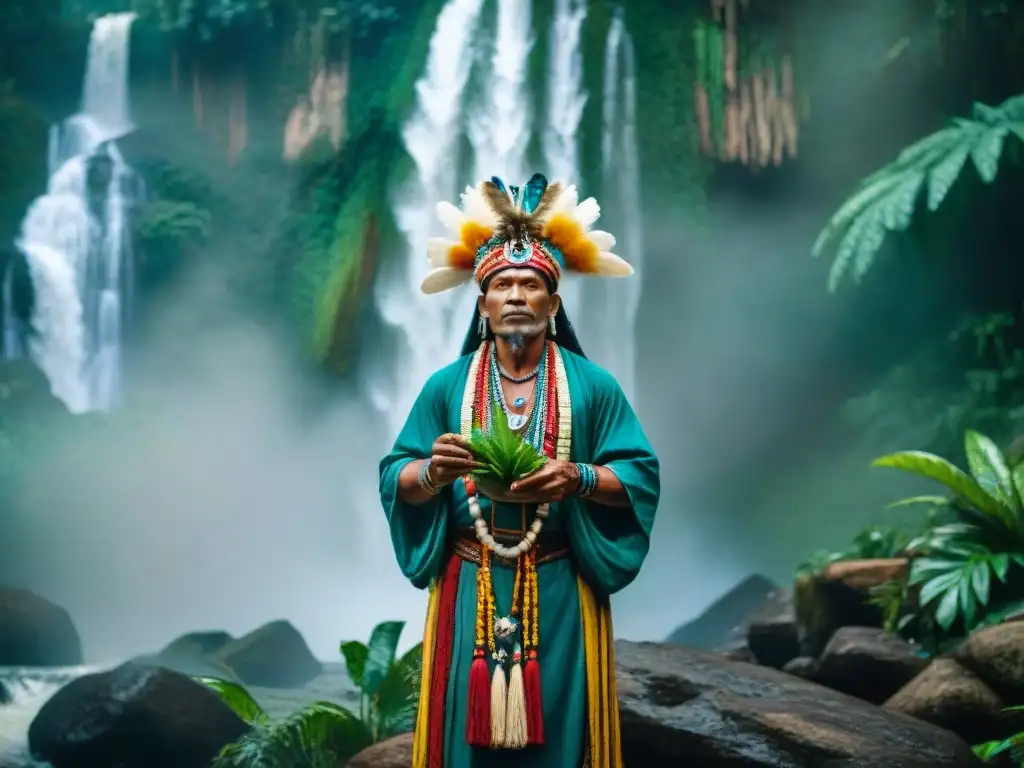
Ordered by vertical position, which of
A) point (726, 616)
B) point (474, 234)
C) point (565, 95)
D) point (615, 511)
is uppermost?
Result: point (565, 95)

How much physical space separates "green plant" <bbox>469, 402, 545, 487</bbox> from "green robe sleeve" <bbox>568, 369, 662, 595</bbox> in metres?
0.24

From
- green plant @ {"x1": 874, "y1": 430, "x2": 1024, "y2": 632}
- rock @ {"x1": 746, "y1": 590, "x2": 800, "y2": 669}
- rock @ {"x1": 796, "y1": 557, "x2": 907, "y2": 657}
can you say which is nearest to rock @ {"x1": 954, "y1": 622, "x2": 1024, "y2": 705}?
green plant @ {"x1": 874, "y1": 430, "x2": 1024, "y2": 632}

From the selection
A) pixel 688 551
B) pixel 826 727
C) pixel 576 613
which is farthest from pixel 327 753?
pixel 688 551

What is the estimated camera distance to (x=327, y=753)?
17.0ft

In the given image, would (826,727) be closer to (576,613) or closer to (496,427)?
(576,613)

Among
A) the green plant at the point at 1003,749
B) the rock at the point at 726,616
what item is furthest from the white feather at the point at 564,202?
the rock at the point at 726,616

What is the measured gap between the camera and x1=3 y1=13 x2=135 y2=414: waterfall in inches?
338

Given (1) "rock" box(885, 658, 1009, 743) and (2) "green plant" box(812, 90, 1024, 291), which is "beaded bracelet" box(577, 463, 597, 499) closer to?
(1) "rock" box(885, 658, 1009, 743)

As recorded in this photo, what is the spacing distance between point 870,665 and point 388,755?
264 cm

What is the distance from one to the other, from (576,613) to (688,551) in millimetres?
6621

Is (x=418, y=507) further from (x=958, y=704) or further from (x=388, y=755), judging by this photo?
(x=958, y=704)

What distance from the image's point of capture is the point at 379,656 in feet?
17.8

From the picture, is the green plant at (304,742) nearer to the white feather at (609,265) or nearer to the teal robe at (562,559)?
the teal robe at (562,559)

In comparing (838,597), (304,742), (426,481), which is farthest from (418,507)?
(838,597)
